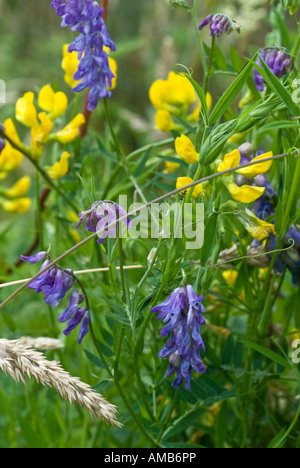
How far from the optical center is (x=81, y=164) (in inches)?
39.9

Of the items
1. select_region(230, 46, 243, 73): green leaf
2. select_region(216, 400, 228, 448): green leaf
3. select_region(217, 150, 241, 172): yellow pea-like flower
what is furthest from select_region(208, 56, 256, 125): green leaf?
select_region(216, 400, 228, 448): green leaf

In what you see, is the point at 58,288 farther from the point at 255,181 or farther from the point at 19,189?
the point at 19,189

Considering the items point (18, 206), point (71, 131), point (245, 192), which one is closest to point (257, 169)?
point (245, 192)

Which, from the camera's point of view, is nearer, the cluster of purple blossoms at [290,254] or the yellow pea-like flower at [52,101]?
the cluster of purple blossoms at [290,254]

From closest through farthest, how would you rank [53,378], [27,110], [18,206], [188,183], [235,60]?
[53,378] → [188,183] → [235,60] → [27,110] → [18,206]

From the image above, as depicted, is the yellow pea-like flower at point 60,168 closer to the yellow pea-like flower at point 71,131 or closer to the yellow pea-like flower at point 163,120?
the yellow pea-like flower at point 71,131

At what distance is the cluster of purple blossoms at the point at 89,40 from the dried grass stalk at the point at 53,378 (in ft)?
1.11

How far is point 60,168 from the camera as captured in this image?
3.07 ft

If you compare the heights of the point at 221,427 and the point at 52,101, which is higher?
the point at 52,101

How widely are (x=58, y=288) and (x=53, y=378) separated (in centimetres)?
11

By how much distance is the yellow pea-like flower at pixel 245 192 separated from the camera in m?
0.71

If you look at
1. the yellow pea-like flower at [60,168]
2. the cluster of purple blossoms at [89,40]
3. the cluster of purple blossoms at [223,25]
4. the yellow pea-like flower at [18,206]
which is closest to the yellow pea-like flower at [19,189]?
the yellow pea-like flower at [18,206]
